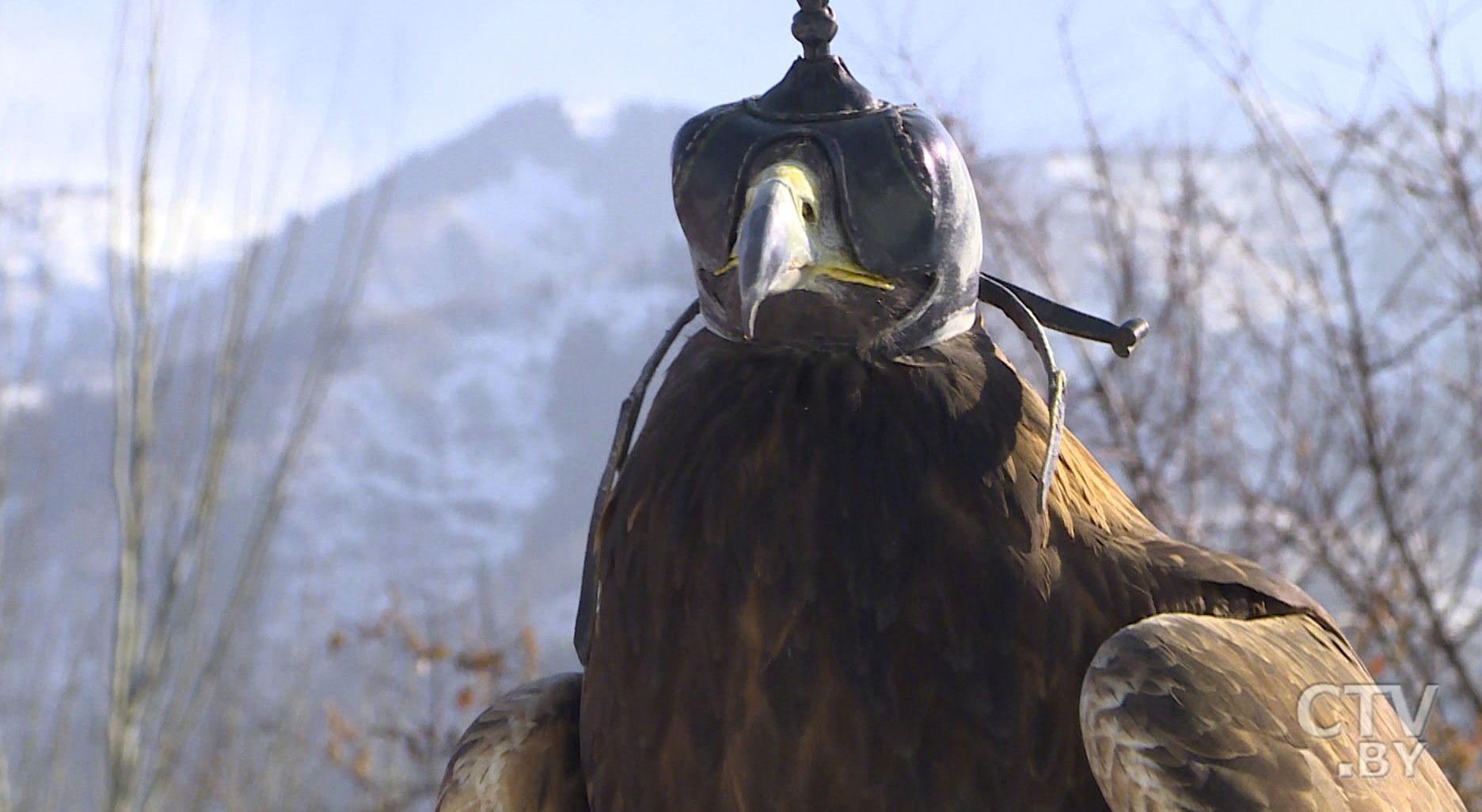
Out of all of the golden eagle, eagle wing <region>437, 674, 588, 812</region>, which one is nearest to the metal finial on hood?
the golden eagle

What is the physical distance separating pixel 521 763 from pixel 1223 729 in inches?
36.6

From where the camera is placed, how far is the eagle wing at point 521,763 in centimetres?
179

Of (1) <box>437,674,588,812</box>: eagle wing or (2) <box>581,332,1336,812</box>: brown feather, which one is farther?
(1) <box>437,674,588,812</box>: eagle wing

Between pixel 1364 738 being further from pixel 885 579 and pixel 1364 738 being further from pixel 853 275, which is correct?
pixel 853 275

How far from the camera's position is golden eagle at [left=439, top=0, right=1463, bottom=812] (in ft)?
4.65

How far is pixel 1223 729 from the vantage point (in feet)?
4.67

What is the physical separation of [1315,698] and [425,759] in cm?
649

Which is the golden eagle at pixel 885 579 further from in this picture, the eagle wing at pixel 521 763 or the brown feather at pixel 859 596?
the eagle wing at pixel 521 763

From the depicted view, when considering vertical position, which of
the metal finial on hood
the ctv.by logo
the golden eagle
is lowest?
the ctv.by logo

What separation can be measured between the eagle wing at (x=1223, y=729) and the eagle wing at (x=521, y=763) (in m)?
0.74

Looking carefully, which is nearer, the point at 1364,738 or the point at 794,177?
the point at 794,177

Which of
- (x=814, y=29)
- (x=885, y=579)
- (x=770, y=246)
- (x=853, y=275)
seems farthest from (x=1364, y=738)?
(x=814, y=29)

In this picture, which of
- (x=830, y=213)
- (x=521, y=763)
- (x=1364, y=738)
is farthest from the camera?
(x=521, y=763)

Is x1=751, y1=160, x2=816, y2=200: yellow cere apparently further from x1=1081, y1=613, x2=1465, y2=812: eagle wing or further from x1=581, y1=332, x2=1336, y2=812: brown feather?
x1=1081, y1=613, x2=1465, y2=812: eagle wing
